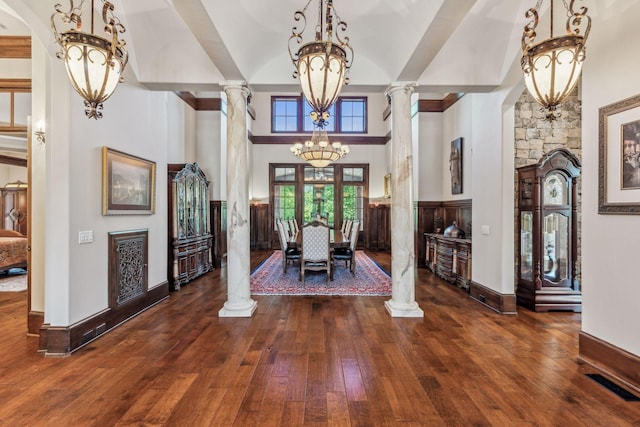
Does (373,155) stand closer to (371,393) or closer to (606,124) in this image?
(606,124)

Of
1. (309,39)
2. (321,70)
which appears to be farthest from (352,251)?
(321,70)

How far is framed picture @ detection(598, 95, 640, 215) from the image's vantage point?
228 centimetres

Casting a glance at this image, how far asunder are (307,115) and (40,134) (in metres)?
7.99

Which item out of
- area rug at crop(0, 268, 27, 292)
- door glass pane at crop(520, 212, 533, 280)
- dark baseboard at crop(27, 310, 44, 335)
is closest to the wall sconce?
dark baseboard at crop(27, 310, 44, 335)

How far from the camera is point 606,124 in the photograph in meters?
2.50

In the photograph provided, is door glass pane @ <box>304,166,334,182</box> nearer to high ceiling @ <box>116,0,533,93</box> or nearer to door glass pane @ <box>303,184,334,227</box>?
Result: door glass pane @ <box>303,184,334,227</box>

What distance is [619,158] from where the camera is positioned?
241 cm

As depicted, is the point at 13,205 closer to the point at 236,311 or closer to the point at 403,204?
the point at 236,311

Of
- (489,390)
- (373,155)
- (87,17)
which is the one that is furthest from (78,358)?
(373,155)

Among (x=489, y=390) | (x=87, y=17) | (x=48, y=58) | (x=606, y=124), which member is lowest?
(x=489, y=390)

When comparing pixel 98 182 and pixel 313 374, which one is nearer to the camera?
pixel 313 374

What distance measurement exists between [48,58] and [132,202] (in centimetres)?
162

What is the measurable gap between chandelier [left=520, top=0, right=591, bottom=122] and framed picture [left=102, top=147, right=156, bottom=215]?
156 inches

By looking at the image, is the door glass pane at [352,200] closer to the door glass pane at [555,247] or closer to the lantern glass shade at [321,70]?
the door glass pane at [555,247]
